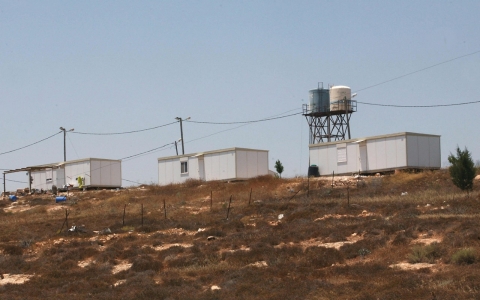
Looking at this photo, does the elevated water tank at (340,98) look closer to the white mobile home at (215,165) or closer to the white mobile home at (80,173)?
the white mobile home at (215,165)

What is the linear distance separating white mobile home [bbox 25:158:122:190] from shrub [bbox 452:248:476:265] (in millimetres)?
37980

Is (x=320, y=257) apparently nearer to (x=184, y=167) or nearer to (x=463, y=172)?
(x=463, y=172)

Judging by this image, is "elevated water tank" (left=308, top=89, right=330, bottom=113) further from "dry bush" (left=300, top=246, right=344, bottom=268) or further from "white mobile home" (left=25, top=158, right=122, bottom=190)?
"dry bush" (left=300, top=246, right=344, bottom=268)

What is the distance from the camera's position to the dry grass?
1623cm

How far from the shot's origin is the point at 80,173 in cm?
5212

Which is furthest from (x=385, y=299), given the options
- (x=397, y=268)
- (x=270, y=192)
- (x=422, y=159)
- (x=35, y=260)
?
(x=422, y=159)

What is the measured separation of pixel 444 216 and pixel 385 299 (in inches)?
383

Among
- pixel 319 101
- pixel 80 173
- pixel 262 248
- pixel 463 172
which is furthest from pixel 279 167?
pixel 262 248

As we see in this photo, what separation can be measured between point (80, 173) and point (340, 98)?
69.2ft

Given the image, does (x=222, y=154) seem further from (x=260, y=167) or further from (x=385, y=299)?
(x=385, y=299)

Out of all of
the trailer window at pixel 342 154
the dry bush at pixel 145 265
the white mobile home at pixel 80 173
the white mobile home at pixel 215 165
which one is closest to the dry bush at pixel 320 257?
the dry bush at pixel 145 265

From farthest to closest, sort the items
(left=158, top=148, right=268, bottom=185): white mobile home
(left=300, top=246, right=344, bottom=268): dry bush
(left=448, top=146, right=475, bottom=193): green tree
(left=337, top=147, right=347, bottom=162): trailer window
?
(left=158, top=148, right=268, bottom=185): white mobile home < (left=337, top=147, right=347, bottom=162): trailer window < (left=448, top=146, right=475, bottom=193): green tree < (left=300, top=246, right=344, bottom=268): dry bush

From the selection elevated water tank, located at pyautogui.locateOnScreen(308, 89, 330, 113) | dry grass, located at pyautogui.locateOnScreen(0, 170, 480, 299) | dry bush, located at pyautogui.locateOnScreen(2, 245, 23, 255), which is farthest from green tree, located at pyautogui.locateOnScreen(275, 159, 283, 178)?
dry bush, located at pyautogui.locateOnScreen(2, 245, 23, 255)

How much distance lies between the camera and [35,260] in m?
23.3
